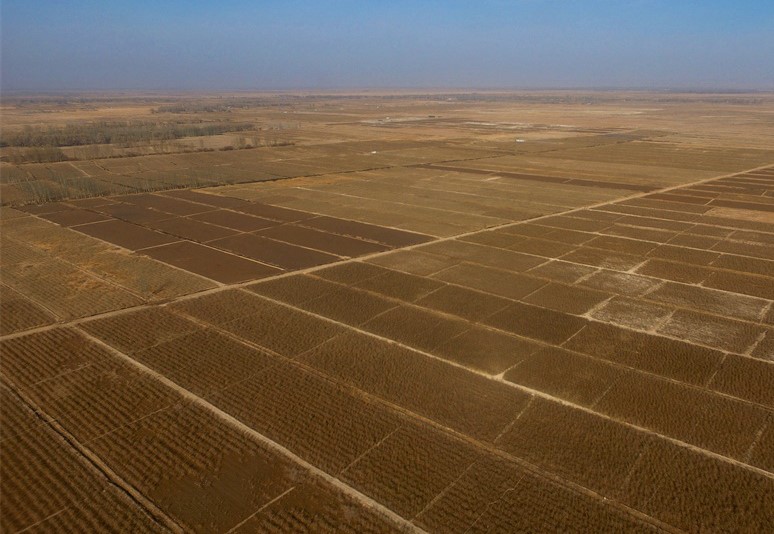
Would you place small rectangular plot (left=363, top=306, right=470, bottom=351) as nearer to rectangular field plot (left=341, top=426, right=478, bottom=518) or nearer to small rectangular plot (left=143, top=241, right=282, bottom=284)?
rectangular field plot (left=341, top=426, right=478, bottom=518)

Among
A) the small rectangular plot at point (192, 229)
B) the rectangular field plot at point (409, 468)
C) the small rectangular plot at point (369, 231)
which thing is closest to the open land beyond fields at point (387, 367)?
the rectangular field plot at point (409, 468)

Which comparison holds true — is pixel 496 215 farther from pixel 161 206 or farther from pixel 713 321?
pixel 161 206

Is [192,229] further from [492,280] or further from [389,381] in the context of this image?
[389,381]

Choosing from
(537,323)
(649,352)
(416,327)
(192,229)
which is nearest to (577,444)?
(649,352)

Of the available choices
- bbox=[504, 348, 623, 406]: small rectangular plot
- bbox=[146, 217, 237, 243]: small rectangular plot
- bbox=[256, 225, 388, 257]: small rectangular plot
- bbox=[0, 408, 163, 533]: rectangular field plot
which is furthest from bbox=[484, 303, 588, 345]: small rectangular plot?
bbox=[146, 217, 237, 243]: small rectangular plot

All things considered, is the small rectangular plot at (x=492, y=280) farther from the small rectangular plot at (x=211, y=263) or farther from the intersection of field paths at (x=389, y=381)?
the small rectangular plot at (x=211, y=263)

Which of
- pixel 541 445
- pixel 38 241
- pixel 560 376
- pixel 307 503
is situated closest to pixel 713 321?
pixel 560 376
